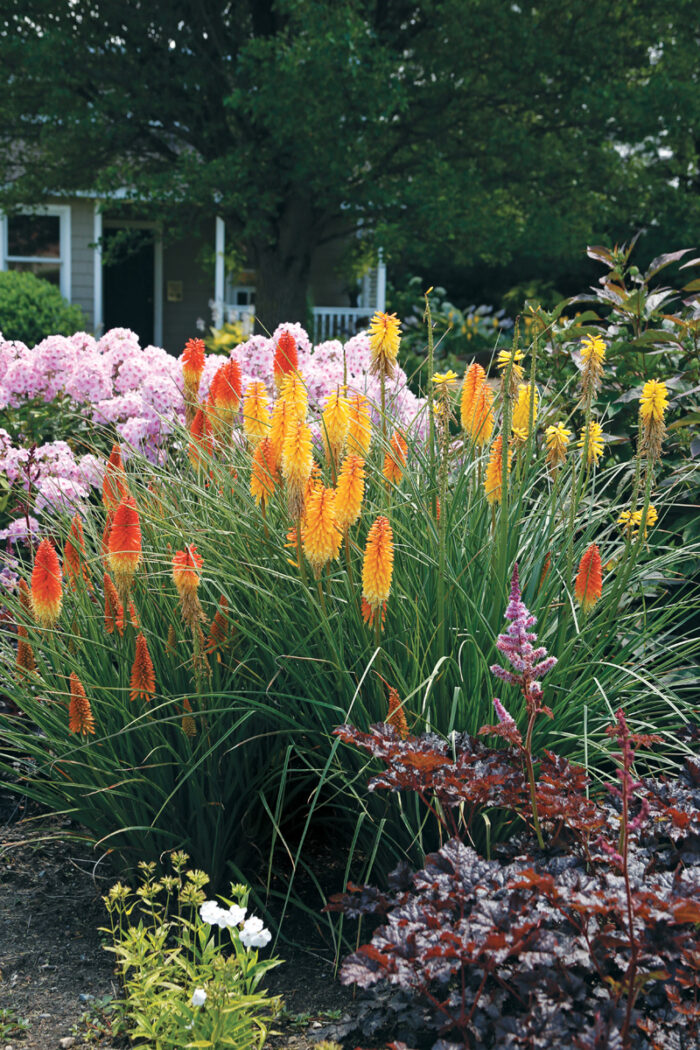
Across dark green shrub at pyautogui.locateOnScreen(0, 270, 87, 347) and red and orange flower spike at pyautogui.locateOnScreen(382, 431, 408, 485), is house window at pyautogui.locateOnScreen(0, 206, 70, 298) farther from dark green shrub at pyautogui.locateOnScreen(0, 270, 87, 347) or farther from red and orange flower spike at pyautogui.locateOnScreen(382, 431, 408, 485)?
red and orange flower spike at pyautogui.locateOnScreen(382, 431, 408, 485)

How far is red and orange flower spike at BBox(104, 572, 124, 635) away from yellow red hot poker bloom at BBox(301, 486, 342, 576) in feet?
2.32

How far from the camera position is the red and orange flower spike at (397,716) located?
7.44 ft

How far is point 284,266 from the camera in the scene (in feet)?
45.3

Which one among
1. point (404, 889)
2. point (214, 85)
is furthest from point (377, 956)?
point (214, 85)

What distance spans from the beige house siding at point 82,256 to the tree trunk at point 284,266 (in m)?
5.65

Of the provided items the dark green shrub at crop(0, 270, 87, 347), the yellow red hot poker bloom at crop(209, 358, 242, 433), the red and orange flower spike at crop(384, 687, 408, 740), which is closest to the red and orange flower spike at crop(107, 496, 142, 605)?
the red and orange flower spike at crop(384, 687, 408, 740)

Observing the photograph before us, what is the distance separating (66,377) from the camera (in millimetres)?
4988

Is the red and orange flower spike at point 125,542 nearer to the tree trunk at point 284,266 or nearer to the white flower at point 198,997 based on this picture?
the white flower at point 198,997

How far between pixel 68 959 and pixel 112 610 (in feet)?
2.95

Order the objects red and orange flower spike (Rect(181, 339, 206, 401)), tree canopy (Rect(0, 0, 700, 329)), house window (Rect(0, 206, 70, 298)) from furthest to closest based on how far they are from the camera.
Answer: house window (Rect(0, 206, 70, 298)) < tree canopy (Rect(0, 0, 700, 329)) < red and orange flower spike (Rect(181, 339, 206, 401))

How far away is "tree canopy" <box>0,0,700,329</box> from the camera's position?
11.5 metres

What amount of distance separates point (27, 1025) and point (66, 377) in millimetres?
3402

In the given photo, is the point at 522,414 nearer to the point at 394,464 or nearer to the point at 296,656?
the point at 394,464

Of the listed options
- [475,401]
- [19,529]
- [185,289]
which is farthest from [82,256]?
[475,401]
